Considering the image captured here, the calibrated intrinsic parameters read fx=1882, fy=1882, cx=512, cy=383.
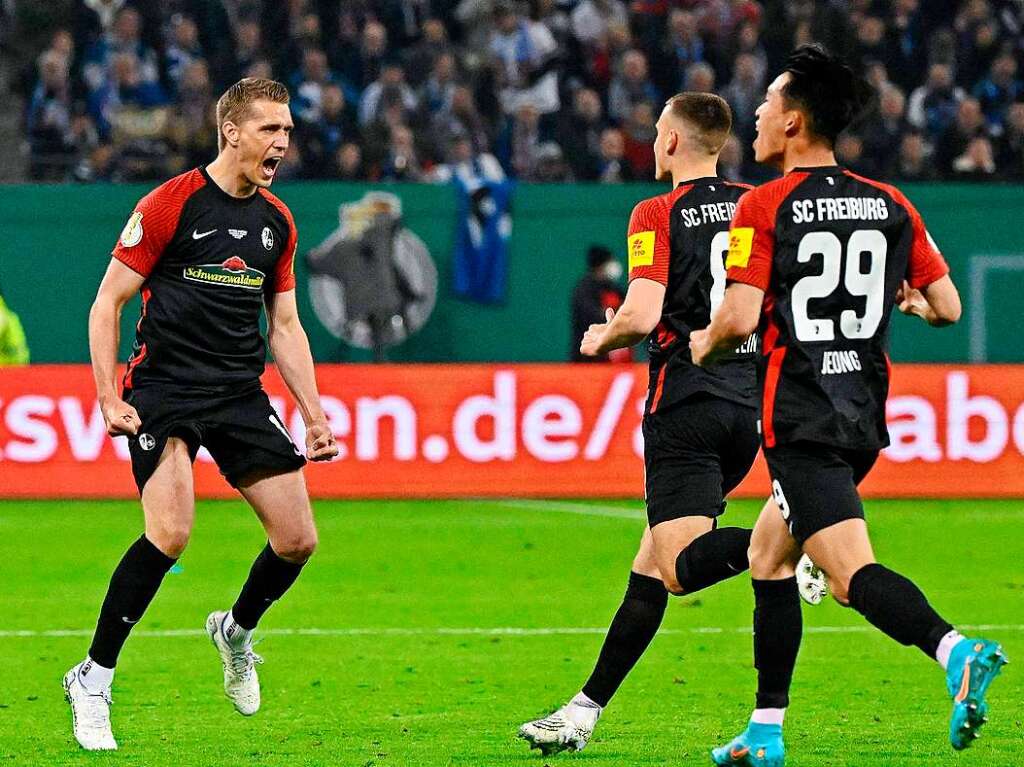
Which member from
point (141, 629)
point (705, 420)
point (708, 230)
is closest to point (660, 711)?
point (705, 420)

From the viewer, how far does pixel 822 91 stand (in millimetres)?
5172

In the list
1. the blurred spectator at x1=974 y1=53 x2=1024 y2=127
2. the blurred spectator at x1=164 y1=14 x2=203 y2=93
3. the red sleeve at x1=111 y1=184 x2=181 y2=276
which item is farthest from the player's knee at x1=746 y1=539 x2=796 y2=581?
the blurred spectator at x1=974 y1=53 x2=1024 y2=127

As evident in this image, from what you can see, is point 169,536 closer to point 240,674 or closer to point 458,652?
point 240,674

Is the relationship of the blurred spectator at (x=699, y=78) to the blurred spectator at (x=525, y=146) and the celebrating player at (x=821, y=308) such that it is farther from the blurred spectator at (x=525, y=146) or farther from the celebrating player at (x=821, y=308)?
the celebrating player at (x=821, y=308)

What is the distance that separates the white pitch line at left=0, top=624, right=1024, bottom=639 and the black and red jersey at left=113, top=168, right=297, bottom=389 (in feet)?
8.10

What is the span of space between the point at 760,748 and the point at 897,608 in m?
0.75

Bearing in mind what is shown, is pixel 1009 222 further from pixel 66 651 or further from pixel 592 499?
pixel 66 651

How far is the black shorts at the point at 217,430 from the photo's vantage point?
20.9 feet

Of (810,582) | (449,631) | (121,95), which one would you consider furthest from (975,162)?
(810,582)

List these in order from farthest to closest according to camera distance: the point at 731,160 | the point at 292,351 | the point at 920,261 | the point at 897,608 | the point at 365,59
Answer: the point at 365,59 → the point at 731,160 → the point at 292,351 → the point at 920,261 → the point at 897,608

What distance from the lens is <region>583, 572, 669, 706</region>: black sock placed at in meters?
6.02

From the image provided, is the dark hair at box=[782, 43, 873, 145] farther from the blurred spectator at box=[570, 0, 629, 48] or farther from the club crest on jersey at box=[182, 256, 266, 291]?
the blurred spectator at box=[570, 0, 629, 48]

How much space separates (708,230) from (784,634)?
1.33 metres

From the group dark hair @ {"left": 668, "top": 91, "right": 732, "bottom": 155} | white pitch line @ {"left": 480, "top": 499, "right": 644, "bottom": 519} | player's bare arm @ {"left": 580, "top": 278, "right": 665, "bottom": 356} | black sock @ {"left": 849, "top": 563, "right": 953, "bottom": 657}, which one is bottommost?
white pitch line @ {"left": 480, "top": 499, "right": 644, "bottom": 519}
